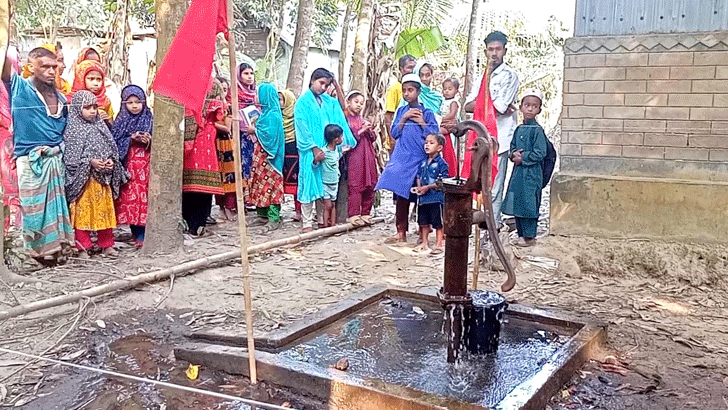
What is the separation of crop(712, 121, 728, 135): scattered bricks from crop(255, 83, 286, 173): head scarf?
4.30m

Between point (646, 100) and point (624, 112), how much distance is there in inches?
7.1

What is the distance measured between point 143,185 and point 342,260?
1.99 m

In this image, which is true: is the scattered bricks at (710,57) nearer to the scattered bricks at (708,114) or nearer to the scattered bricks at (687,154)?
the scattered bricks at (708,114)

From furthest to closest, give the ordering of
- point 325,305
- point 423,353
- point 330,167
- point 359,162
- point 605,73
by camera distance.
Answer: point 359,162
point 330,167
point 605,73
point 325,305
point 423,353

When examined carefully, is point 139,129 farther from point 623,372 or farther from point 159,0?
point 623,372

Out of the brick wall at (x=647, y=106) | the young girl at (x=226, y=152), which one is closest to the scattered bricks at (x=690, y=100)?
the brick wall at (x=647, y=106)

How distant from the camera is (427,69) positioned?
8336mm

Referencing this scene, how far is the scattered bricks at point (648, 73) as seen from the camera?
4.94m

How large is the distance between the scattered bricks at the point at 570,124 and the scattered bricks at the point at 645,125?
14.3 inches

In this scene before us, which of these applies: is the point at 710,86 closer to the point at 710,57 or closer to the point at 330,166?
the point at 710,57

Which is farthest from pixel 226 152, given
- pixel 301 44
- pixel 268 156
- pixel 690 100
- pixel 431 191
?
pixel 690 100

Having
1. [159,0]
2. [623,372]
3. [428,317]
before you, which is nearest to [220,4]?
[428,317]

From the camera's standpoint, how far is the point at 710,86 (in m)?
4.78

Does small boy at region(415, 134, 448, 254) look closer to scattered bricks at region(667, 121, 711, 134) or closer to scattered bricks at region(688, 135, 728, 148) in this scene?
scattered bricks at region(667, 121, 711, 134)
